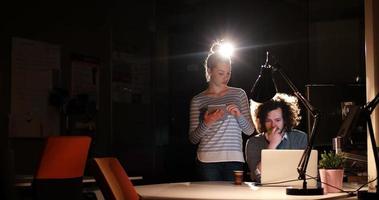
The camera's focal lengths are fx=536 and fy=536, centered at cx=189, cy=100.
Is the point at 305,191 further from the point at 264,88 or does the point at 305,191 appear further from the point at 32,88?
the point at 32,88

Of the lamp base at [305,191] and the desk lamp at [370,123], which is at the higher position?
the desk lamp at [370,123]

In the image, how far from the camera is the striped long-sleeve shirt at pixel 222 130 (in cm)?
Answer: 408

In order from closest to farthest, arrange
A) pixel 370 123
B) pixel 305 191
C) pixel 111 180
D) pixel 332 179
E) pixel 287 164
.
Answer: pixel 370 123, pixel 111 180, pixel 305 191, pixel 332 179, pixel 287 164

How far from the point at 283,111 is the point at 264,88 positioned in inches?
51.3

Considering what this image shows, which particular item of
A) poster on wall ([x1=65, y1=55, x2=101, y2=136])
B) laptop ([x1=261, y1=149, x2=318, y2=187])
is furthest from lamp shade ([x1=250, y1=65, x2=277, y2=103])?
poster on wall ([x1=65, y1=55, x2=101, y2=136])

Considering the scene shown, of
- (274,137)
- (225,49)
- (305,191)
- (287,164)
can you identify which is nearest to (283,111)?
(274,137)

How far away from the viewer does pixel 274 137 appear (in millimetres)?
3832

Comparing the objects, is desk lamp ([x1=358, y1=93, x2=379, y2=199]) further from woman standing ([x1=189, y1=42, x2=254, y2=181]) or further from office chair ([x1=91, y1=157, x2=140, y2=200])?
woman standing ([x1=189, y1=42, x2=254, y2=181])

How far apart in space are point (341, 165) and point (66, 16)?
2652 mm

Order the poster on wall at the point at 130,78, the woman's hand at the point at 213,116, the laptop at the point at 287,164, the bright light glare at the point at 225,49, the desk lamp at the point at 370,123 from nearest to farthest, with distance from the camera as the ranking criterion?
the desk lamp at the point at 370,123 < the laptop at the point at 287,164 < the woman's hand at the point at 213,116 < the bright light glare at the point at 225,49 < the poster on wall at the point at 130,78

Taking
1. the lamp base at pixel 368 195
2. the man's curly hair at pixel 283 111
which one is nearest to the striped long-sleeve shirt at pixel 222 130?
the man's curly hair at pixel 283 111

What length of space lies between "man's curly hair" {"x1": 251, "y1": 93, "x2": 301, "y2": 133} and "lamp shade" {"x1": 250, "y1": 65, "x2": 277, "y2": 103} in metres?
1.22

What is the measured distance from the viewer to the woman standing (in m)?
4.07

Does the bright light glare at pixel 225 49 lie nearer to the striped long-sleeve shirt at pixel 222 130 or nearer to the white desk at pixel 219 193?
the striped long-sleeve shirt at pixel 222 130
